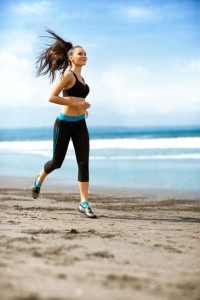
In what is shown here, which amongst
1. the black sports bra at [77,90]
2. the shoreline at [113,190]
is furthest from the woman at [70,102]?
the shoreline at [113,190]

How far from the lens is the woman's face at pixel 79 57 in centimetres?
525

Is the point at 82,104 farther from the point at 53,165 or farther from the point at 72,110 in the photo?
the point at 53,165

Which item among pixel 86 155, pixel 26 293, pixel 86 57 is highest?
pixel 86 57

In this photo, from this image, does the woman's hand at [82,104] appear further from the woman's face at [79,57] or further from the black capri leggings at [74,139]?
the woman's face at [79,57]

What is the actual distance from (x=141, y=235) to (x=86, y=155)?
1689 millimetres

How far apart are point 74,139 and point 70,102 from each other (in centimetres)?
58

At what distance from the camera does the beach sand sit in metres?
2.34

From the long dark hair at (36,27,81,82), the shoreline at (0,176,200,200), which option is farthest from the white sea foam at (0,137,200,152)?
the long dark hair at (36,27,81,82)

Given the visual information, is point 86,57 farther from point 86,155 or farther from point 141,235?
point 141,235

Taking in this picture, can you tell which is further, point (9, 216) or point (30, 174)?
point (30, 174)

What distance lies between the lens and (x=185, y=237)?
3979mm

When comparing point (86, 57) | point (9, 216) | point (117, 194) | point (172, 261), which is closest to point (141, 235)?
point (172, 261)

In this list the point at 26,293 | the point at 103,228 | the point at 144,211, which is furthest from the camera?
the point at 144,211

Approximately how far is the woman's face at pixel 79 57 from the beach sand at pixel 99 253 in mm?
2005
